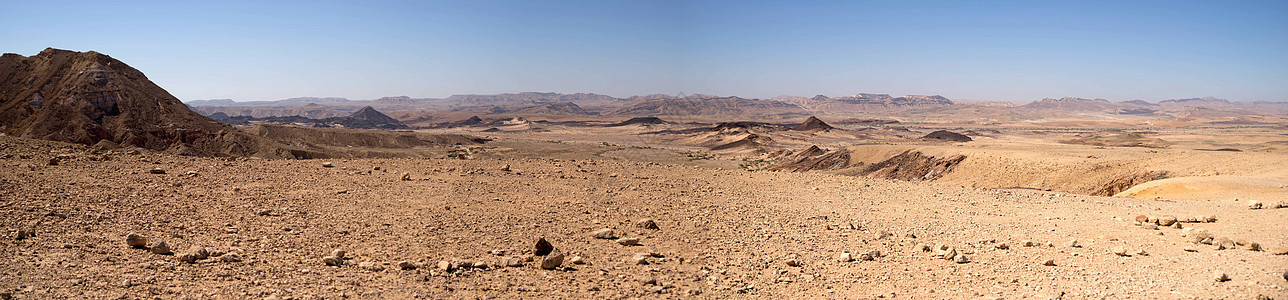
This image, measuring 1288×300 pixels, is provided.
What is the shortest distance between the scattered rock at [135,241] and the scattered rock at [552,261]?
4500mm

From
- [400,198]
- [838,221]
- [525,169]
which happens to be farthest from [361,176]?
[838,221]

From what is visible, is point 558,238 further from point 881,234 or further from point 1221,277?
point 1221,277

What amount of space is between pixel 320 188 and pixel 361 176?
151 centimetres

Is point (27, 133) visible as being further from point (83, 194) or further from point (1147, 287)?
point (1147, 287)

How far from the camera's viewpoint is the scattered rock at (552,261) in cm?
793

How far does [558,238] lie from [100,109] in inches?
1442

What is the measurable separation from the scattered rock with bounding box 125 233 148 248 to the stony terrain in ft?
0.55

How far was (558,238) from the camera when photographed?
30.8 ft

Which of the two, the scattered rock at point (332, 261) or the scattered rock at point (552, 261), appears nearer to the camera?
the scattered rock at point (332, 261)

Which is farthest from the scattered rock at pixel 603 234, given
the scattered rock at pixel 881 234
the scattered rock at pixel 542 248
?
the scattered rock at pixel 881 234

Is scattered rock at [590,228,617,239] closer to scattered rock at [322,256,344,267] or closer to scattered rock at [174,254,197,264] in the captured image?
scattered rock at [322,256,344,267]

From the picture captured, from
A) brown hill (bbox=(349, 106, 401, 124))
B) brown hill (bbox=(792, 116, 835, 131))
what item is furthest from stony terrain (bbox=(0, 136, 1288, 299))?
brown hill (bbox=(349, 106, 401, 124))

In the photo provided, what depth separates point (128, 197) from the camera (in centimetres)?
983

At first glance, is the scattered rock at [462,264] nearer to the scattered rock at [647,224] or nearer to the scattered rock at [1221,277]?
the scattered rock at [647,224]
